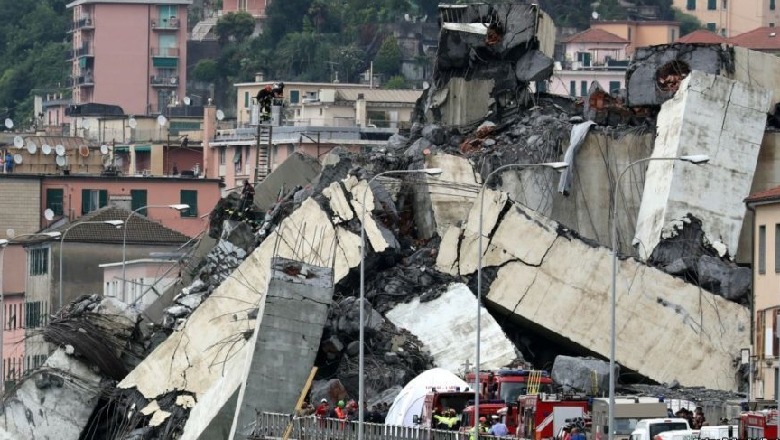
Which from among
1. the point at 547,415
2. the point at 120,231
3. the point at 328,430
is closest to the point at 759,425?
the point at 547,415

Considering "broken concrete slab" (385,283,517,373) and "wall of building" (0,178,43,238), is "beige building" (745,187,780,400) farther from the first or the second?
"wall of building" (0,178,43,238)

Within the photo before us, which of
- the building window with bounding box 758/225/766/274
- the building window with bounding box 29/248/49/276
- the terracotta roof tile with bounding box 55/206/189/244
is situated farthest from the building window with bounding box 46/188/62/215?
the building window with bounding box 758/225/766/274

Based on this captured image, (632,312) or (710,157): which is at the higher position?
(710,157)

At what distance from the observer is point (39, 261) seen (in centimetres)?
12231

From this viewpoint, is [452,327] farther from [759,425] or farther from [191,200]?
[191,200]

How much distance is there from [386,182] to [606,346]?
9765 millimetres

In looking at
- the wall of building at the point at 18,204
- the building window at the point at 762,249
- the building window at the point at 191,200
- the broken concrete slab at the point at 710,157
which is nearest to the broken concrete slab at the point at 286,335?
the broken concrete slab at the point at 710,157

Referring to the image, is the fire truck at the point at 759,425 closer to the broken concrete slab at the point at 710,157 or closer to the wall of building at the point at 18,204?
the broken concrete slab at the point at 710,157

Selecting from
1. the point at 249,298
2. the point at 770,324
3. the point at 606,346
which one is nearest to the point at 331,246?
the point at 249,298

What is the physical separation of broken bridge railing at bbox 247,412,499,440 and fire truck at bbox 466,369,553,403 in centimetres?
251

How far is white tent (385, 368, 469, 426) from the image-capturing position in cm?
7006

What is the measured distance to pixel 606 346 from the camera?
78688 mm

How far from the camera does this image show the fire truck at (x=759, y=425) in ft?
177

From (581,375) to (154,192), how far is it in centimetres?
7146
